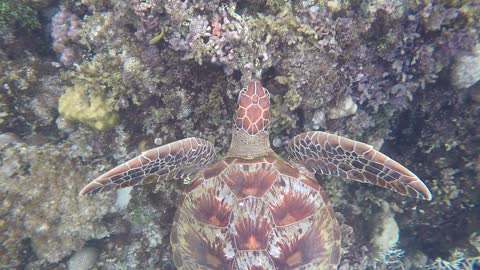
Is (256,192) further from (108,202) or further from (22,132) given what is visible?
(22,132)

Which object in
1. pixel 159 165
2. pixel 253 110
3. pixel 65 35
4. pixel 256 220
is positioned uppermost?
pixel 65 35

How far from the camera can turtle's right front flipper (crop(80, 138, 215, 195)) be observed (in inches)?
103

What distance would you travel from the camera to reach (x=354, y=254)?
397 cm

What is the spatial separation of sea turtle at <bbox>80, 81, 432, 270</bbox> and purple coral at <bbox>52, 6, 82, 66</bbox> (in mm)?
1513

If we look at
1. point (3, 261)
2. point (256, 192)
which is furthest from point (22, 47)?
point (256, 192)

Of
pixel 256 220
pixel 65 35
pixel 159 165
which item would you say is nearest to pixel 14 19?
pixel 65 35

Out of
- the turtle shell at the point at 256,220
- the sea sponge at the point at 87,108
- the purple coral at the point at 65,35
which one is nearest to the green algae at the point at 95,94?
the sea sponge at the point at 87,108

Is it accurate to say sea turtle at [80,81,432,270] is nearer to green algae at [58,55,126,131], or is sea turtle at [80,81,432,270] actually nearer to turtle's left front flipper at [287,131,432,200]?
turtle's left front flipper at [287,131,432,200]

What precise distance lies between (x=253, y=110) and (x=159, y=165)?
102cm

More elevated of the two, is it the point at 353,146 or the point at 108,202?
the point at 353,146

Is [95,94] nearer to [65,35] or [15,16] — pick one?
[65,35]

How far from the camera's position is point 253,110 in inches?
114

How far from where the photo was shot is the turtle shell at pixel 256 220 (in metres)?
2.64

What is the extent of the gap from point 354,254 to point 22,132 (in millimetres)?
4271
